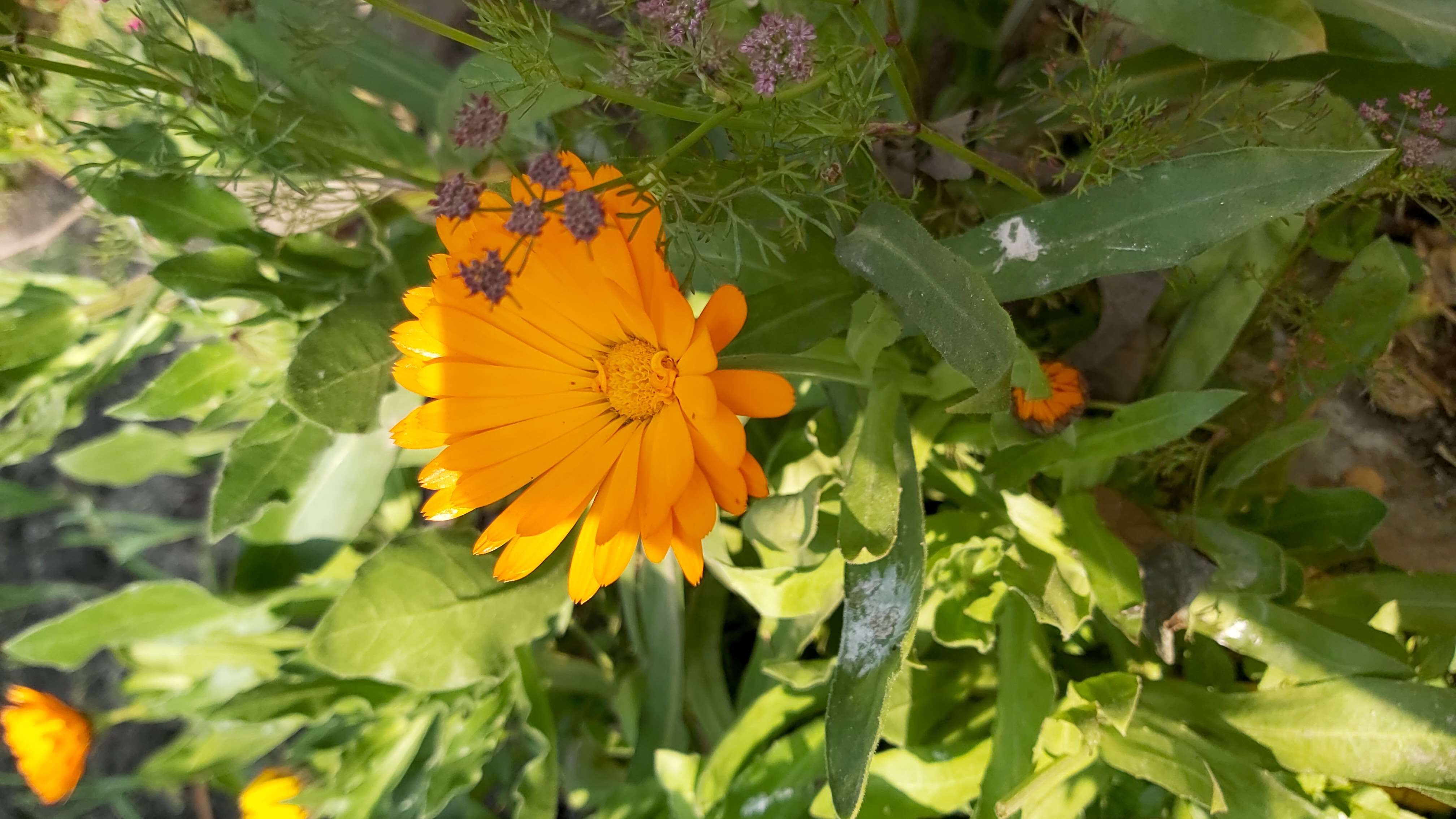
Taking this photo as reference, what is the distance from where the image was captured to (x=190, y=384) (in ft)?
3.78

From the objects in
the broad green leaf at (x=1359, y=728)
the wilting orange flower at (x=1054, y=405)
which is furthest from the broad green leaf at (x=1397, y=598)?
the wilting orange flower at (x=1054, y=405)

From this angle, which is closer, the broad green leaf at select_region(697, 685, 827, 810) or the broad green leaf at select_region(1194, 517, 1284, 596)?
the broad green leaf at select_region(1194, 517, 1284, 596)

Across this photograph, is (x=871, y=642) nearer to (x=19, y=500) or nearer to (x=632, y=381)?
(x=632, y=381)

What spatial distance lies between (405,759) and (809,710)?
25.6 inches

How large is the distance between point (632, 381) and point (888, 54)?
0.34 m

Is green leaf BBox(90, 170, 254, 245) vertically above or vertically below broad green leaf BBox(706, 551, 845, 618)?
above

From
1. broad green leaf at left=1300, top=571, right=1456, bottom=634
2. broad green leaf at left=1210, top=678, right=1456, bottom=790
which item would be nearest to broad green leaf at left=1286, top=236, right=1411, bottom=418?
broad green leaf at left=1300, top=571, right=1456, bottom=634

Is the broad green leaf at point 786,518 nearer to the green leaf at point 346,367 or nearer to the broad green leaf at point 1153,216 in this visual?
the broad green leaf at point 1153,216

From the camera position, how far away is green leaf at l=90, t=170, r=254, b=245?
100 cm

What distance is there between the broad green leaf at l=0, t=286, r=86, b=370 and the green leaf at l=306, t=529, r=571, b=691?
0.54m

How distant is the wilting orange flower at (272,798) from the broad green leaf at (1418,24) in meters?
1.69

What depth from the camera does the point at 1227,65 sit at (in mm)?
913

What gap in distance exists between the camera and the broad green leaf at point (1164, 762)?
0.82m

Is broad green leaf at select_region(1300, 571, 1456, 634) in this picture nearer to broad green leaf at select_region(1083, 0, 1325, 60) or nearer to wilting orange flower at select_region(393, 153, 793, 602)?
broad green leaf at select_region(1083, 0, 1325, 60)
